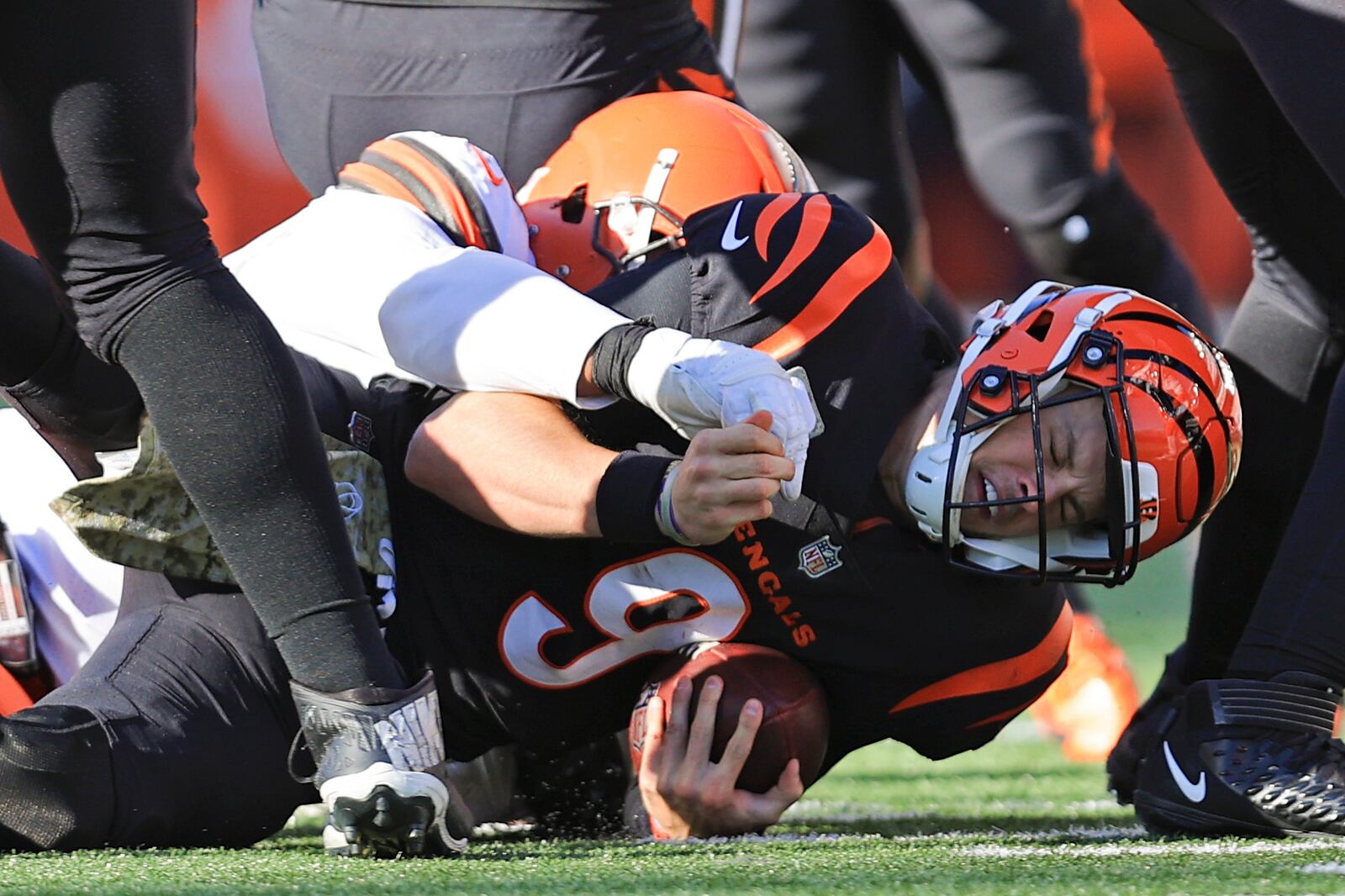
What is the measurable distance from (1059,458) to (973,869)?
73cm

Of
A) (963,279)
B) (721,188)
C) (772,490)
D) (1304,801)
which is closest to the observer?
(772,490)

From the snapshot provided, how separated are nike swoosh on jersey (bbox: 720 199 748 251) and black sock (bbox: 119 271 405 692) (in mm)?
712

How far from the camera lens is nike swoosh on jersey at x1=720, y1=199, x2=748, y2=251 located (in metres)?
2.27

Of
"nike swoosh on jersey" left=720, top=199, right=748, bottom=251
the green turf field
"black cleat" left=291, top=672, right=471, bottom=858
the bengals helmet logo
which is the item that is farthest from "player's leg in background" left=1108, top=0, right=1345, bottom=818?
"black cleat" left=291, top=672, right=471, bottom=858

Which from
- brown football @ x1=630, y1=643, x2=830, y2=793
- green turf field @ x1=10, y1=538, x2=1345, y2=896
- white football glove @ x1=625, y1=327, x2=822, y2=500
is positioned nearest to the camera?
green turf field @ x1=10, y1=538, x2=1345, y2=896

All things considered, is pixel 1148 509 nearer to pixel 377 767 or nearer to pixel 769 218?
pixel 769 218

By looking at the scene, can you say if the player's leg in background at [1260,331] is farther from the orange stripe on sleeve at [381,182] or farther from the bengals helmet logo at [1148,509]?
the orange stripe on sleeve at [381,182]

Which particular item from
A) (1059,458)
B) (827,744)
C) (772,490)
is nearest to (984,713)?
(827,744)

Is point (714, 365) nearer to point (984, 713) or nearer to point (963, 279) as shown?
point (984, 713)

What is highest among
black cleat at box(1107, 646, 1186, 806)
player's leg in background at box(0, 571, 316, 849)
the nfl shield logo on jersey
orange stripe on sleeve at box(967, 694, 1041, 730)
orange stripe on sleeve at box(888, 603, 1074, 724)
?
the nfl shield logo on jersey

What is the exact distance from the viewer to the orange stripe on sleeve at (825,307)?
2230 mm

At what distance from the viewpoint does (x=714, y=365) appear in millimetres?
1995

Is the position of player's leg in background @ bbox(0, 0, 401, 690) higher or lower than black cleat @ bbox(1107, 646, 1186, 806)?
higher

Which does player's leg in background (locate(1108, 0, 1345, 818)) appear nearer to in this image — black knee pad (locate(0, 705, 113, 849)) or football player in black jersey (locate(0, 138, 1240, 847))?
football player in black jersey (locate(0, 138, 1240, 847))
